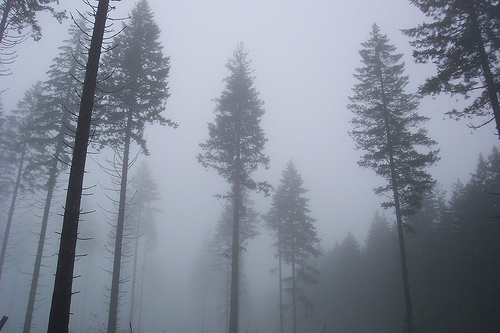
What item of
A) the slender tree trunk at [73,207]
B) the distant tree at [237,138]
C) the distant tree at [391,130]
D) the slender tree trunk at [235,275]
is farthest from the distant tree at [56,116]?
the distant tree at [391,130]

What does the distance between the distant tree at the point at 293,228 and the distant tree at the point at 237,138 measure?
10.4m

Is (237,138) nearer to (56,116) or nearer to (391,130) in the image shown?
(391,130)

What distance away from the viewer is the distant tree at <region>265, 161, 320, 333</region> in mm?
26109

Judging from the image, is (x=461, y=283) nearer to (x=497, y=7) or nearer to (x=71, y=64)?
(x=497, y=7)

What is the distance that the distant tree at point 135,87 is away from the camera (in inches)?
549

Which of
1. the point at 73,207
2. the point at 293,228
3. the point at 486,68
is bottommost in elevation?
the point at 73,207

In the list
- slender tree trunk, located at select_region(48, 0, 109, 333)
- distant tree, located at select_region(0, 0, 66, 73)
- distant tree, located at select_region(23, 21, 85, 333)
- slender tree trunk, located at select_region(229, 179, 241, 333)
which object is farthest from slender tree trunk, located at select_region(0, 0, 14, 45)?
slender tree trunk, located at select_region(229, 179, 241, 333)

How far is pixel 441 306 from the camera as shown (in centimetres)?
2056

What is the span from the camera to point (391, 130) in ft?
52.6

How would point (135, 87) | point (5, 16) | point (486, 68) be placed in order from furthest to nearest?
point (135, 87), point (5, 16), point (486, 68)

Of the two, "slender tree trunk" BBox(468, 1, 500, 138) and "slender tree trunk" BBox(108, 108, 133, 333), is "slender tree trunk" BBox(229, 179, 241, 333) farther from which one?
"slender tree trunk" BBox(468, 1, 500, 138)

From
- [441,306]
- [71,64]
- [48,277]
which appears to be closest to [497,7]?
[441,306]

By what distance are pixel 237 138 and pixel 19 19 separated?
40.2 feet

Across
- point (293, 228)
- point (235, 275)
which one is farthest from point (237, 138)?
point (293, 228)
